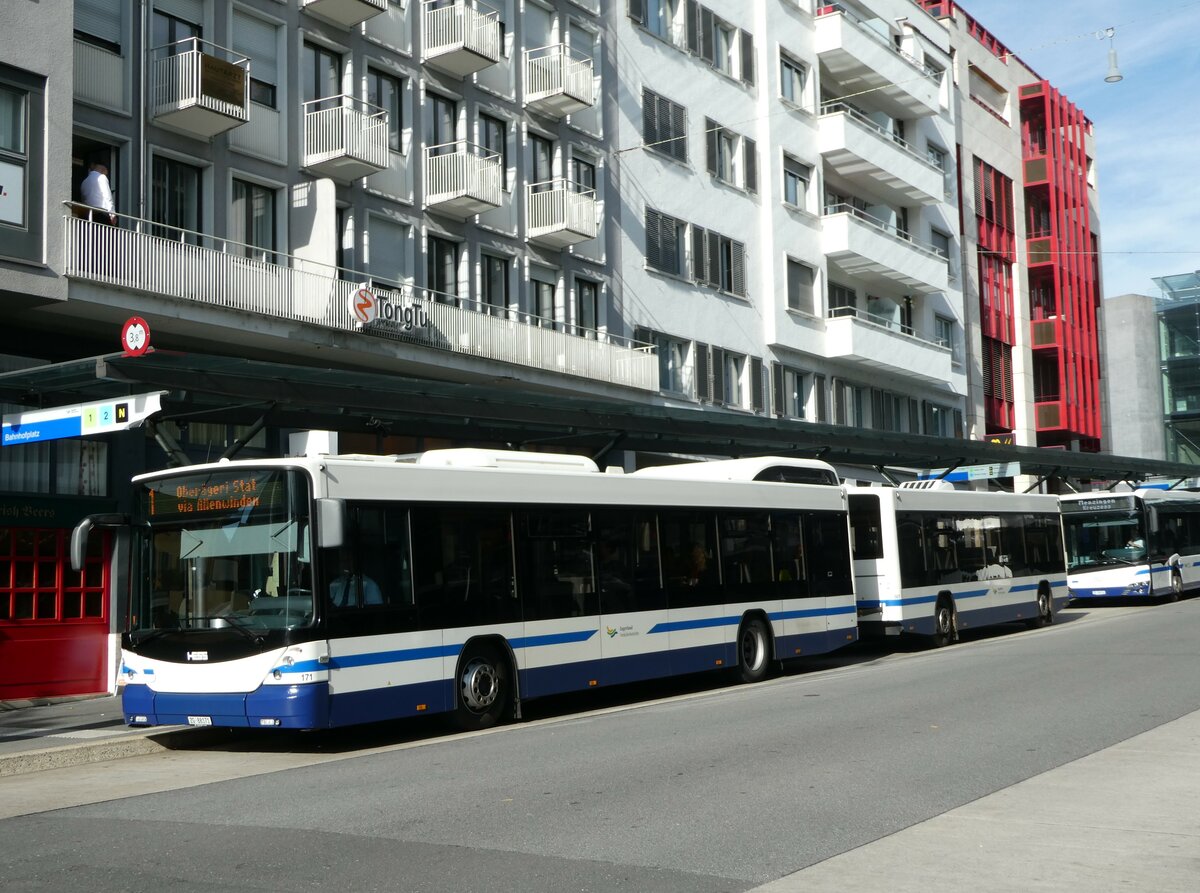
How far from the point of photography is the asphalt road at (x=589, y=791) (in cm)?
764

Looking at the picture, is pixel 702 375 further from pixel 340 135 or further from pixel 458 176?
pixel 340 135

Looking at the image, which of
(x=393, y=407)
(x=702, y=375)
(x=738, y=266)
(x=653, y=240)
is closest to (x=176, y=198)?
(x=393, y=407)

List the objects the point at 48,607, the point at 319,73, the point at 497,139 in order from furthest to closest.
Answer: the point at 497,139 < the point at 319,73 < the point at 48,607

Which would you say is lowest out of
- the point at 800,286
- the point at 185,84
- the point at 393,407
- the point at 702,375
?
the point at 393,407

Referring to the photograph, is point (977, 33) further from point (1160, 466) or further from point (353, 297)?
point (353, 297)

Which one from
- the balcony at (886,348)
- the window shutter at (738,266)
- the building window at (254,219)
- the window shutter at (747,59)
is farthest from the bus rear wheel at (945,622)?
the window shutter at (747,59)

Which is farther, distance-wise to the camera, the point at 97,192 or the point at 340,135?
the point at 340,135

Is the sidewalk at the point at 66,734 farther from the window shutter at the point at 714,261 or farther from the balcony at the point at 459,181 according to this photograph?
the window shutter at the point at 714,261

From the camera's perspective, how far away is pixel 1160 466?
47.2 meters

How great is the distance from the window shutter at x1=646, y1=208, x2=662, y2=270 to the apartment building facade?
122 millimetres

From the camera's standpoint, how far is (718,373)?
37.5m

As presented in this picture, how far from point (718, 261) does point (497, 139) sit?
937 cm

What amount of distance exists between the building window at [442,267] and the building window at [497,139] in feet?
6.45

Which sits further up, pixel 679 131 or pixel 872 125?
pixel 872 125
